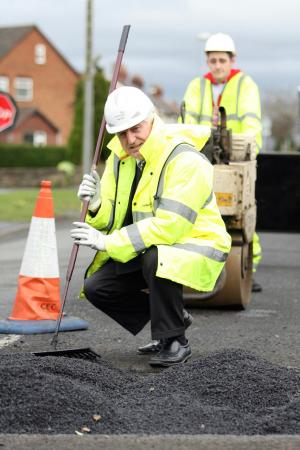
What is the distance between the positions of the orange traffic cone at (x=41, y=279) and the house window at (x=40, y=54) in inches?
2520

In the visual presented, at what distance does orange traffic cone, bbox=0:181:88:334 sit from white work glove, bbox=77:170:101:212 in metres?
1.18

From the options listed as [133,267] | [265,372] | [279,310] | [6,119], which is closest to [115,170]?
[133,267]

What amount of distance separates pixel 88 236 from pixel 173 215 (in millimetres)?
480

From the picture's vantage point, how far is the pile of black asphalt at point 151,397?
4.55m

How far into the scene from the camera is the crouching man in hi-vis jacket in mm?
6027

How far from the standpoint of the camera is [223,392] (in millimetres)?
5184

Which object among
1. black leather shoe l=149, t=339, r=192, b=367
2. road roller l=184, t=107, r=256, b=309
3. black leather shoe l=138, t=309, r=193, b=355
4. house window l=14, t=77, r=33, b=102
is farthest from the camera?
house window l=14, t=77, r=33, b=102

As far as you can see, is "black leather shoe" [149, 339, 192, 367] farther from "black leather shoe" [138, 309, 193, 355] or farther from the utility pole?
the utility pole

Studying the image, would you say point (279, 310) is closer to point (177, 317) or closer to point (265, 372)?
point (177, 317)

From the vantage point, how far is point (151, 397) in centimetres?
509

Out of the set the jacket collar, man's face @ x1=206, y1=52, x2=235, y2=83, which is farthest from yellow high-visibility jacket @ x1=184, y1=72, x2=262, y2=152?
the jacket collar

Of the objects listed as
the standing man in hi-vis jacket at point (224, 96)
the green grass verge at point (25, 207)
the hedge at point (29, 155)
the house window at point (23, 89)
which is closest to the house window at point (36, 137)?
the house window at point (23, 89)

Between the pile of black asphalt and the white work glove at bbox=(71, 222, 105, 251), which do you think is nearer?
the pile of black asphalt

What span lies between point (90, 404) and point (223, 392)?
75 cm
